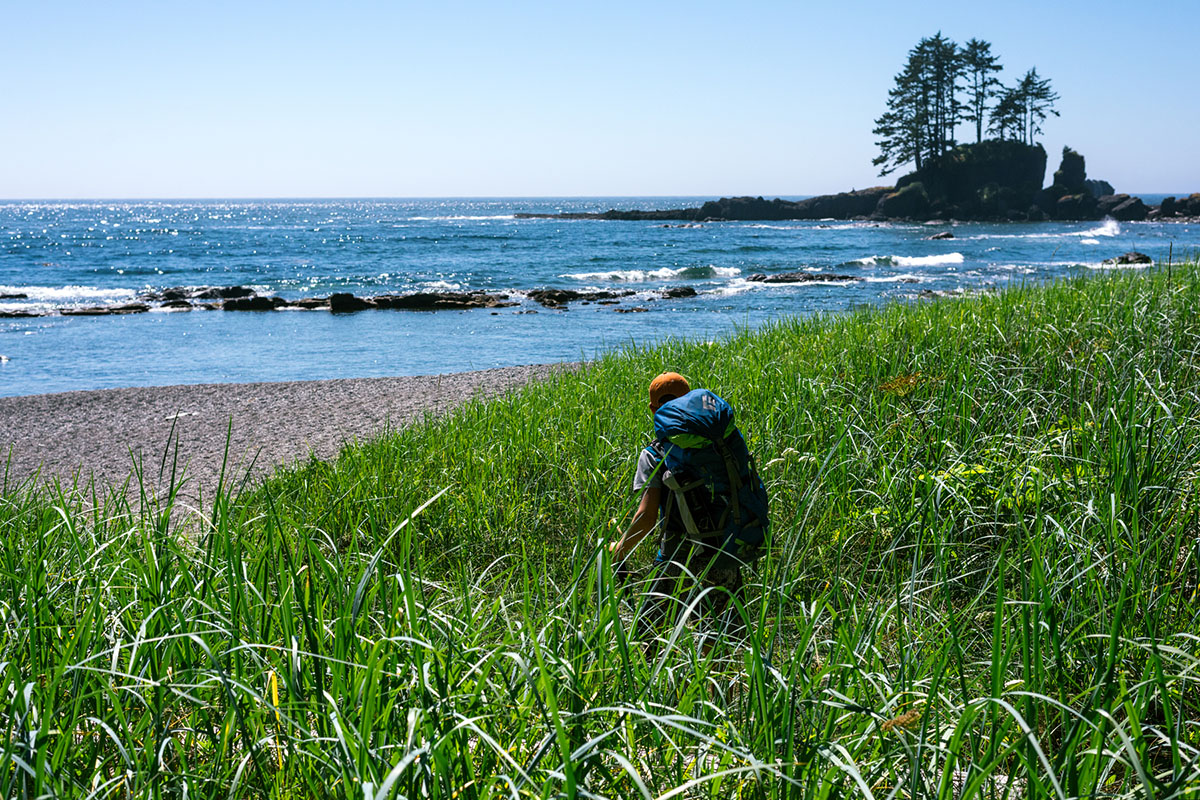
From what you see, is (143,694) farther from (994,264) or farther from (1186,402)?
(994,264)

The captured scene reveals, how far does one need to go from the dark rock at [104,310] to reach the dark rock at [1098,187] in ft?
247

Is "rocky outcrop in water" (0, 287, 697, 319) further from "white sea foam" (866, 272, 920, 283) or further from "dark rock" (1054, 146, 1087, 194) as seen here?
"dark rock" (1054, 146, 1087, 194)

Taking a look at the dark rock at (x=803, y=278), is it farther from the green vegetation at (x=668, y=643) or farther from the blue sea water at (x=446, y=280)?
the green vegetation at (x=668, y=643)

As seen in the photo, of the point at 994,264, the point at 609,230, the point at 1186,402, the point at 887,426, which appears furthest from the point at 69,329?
the point at 609,230

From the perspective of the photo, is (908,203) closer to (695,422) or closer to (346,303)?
(346,303)

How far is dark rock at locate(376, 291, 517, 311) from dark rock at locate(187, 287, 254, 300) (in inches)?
226

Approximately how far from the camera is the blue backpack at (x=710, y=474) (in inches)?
127

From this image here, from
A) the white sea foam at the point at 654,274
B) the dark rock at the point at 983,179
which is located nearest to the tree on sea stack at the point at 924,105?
the dark rock at the point at 983,179

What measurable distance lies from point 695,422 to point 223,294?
29.2 m

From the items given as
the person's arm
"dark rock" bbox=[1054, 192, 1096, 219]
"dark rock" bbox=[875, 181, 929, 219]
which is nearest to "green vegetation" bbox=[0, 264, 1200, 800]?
the person's arm

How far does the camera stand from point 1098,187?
7688 centimetres

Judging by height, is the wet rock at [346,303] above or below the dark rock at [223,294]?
below

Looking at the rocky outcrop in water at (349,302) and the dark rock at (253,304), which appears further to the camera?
the dark rock at (253,304)

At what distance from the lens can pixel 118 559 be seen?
295cm
